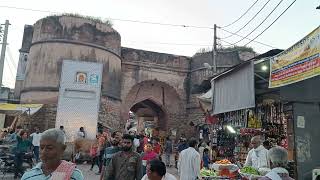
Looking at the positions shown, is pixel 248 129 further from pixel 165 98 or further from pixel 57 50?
pixel 165 98

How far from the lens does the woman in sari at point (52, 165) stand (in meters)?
2.14

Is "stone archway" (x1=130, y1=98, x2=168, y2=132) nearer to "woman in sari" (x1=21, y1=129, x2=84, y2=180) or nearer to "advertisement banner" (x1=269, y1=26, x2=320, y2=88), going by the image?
"advertisement banner" (x1=269, y1=26, x2=320, y2=88)

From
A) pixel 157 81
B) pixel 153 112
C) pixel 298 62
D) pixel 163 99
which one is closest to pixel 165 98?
pixel 163 99

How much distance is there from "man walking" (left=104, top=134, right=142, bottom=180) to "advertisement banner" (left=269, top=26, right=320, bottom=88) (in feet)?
10.0

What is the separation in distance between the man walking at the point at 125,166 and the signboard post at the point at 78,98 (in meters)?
9.23

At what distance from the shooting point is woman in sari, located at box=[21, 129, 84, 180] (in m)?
2.14

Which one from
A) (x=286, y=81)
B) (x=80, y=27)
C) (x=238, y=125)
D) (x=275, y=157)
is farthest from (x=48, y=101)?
(x=275, y=157)

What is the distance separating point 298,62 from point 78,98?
9.47m

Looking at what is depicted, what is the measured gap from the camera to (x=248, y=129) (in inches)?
327

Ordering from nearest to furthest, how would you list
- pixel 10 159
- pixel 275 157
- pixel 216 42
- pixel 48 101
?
1. pixel 275 157
2. pixel 10 159
3. pixel 216 42
4. pixel 48 101

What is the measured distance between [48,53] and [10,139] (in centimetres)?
852

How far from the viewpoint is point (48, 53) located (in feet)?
61.9

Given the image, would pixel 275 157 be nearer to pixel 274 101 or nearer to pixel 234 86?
pixel 274 101

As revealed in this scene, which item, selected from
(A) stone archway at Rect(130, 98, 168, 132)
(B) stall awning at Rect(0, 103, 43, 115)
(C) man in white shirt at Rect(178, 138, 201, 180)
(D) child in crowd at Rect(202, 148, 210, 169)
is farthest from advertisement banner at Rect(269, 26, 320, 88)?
(A) stone archway at Rect(130, 98, 168, 132)
